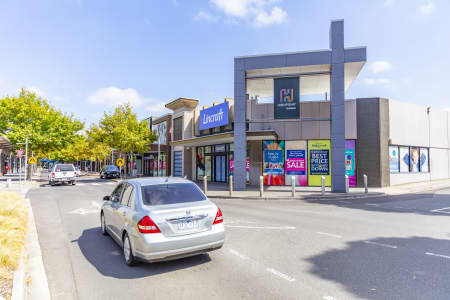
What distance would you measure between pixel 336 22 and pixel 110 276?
18.3 meters

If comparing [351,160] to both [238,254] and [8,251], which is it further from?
[8,251]

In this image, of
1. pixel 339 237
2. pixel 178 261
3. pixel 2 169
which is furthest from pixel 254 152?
pixel 2 169

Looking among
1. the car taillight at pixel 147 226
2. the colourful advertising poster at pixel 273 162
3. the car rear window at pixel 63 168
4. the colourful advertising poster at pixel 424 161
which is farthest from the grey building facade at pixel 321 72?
the car rear window at pixel 63 168

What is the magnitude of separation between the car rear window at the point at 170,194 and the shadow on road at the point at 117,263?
45.6 inches

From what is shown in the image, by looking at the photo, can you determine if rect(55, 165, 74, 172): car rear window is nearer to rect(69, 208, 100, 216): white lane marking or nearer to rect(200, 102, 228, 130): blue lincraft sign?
rect(200, 102, 228, 130): blue lincraft sign

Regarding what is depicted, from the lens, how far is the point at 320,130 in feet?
68.1

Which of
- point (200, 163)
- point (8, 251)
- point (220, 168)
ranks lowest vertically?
point (8, 251)

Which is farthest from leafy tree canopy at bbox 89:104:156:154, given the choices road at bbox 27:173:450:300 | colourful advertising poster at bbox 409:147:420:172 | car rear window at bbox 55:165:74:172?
colourful advertising poster at bbox 409:147:420:172

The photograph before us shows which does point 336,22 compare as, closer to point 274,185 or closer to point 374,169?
point 374,169

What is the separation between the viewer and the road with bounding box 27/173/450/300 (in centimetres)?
407

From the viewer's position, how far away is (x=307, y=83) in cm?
2148

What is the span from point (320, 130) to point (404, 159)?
765cm

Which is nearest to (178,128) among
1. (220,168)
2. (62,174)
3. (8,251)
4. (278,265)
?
(220,168)

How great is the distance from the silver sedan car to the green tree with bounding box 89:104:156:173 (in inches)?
1080
